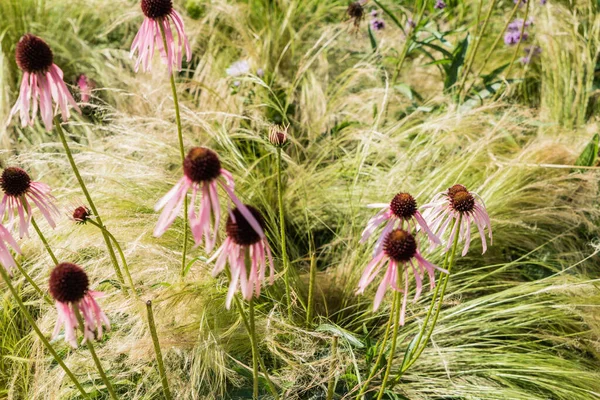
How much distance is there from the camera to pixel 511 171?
1.98 m

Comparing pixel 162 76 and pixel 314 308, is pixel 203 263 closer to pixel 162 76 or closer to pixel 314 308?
pixel 314 308

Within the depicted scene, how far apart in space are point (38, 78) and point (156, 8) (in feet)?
0.84

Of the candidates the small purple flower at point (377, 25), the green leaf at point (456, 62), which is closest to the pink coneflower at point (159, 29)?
the green leaf at point (456, 62)

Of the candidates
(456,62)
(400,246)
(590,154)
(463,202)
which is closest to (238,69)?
(456,62)

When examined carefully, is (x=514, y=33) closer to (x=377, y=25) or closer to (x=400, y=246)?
(x=377, y=25)

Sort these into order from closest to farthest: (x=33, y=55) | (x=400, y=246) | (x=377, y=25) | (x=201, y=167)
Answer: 1. (x=201, y=167)
2. (x=400, y=246)
3. (x=33, y=55)
4. (x=377, y=25)

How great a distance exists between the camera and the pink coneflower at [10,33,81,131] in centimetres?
99

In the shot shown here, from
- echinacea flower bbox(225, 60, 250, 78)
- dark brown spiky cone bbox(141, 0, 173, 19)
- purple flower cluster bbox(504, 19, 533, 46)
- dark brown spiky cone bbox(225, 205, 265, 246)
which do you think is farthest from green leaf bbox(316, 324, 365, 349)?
purple flower cluster bbox(504, 19, 533, 46)

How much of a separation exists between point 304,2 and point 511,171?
5.46ft

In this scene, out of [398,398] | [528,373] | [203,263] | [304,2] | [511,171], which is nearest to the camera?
[398,398]

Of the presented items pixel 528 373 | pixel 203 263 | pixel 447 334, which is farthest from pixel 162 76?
pixel 528 373

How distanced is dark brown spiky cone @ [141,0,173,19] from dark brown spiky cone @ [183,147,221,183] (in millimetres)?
491

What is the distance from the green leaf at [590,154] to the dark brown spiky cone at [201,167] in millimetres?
1582

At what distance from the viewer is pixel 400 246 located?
87 cm
